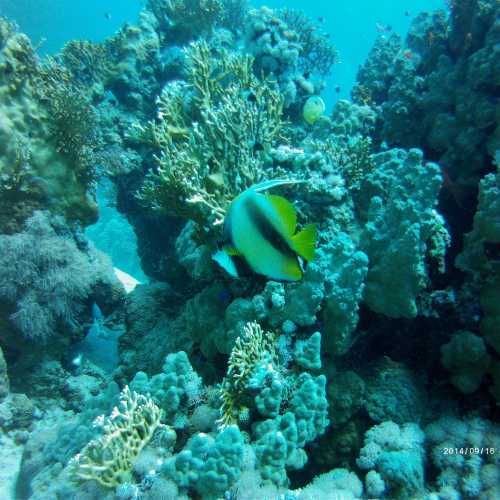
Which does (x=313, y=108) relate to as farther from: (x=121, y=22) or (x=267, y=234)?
(x=121, y=22)

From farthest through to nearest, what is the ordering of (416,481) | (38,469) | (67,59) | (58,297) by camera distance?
1. (67,59)
2. (58,297)
3. (38,469)
4. (416,481)

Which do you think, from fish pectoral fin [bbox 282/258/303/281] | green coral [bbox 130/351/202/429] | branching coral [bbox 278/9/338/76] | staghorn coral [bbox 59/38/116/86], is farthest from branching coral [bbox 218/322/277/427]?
branching coral [bbox 278/9/338/76]

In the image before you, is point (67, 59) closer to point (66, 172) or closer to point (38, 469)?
point (66, 172)

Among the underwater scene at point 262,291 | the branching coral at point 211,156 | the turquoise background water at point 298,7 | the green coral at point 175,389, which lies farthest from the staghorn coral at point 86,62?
the turquoise background water at point 298,7

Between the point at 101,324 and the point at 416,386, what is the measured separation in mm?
5072

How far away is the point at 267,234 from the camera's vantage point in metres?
1.49

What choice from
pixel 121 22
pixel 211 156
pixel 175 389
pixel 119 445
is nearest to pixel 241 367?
pixel 175 389

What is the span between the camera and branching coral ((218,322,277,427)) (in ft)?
9.13

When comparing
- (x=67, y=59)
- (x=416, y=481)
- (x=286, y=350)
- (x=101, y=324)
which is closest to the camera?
(x=416, y=481)

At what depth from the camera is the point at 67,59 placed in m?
8.37

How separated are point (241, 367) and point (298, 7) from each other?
53.8m

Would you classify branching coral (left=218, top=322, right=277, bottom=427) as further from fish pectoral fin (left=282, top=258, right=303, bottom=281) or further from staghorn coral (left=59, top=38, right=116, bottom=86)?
staghorn coral (left=59, top=38, right=116, bottom=86)

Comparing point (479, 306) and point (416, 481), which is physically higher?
point (479, 306)

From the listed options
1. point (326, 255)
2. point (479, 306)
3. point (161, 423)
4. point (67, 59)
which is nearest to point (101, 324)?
point (161, 423)
